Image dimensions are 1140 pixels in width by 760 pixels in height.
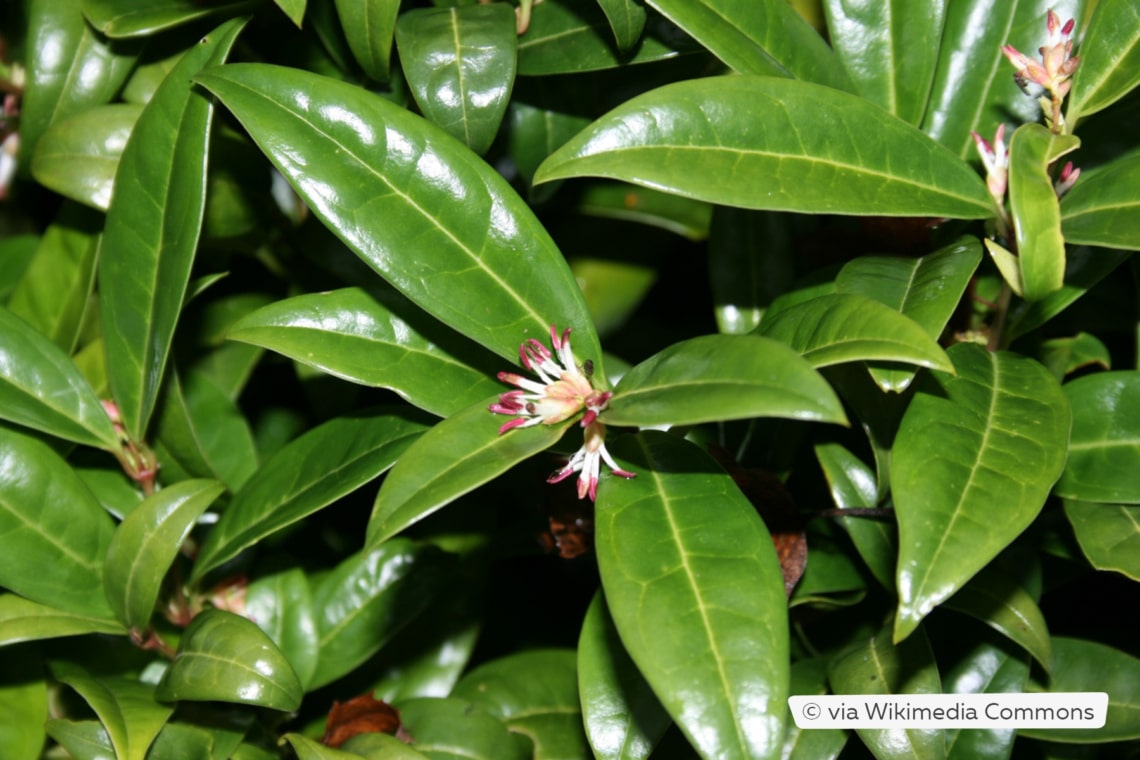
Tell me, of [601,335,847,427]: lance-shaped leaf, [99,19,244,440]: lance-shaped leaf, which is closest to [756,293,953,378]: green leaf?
[601,335,847,427]: lance-shaped leaf

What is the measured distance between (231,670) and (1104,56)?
1.08 m

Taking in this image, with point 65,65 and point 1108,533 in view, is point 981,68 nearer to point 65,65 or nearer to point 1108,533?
point 1108,533

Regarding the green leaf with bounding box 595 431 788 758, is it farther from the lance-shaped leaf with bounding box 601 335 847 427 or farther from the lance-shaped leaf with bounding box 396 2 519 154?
the lance-shaped leaf with bounding box 396 2 519 154

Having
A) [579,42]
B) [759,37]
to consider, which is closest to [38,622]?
[579,42]

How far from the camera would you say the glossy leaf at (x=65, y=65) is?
1.38 metres

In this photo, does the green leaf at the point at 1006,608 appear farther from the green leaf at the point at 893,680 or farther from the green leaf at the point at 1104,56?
the green leaf at the point at 1104,56

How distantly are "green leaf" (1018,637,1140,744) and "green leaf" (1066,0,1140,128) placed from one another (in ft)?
1.94

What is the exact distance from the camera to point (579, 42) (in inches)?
50.3

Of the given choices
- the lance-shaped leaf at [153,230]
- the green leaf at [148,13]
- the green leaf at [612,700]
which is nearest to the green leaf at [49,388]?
the lance-shaped leaf at [153,230]

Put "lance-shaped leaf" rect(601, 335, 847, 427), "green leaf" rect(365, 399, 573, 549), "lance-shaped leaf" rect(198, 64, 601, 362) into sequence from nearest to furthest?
"lance-shaped leaf" rect(601, 335, 847, 427), "green leaf" rect(365, 399, 573, 549), "lance-shaped leaf" rect(198, 64, 601, 362)

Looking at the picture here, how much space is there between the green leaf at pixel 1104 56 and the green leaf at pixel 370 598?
2.92ft

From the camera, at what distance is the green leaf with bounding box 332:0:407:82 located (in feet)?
3.83

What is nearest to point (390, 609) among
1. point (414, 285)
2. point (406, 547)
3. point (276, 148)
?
point (406, 547)

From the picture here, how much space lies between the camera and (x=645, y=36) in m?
1.24
